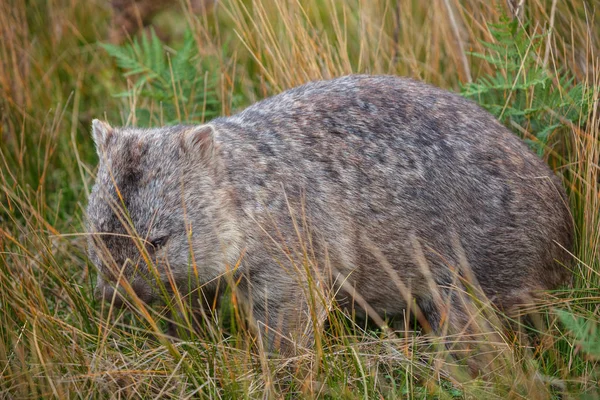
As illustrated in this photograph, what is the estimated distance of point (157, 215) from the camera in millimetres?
3523

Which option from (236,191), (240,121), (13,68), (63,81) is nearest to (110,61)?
(63,81)

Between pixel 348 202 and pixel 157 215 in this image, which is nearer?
pixel 157 215

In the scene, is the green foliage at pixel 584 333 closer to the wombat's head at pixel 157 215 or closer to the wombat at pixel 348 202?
the wombat at pixel 348 202

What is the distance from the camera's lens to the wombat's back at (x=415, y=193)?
3.95 m

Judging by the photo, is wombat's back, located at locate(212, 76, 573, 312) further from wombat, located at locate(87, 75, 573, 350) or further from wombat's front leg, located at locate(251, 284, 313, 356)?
wombat's front leg, located at locate(251, 284, 313, 356)

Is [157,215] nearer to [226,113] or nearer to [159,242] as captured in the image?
[159,242]

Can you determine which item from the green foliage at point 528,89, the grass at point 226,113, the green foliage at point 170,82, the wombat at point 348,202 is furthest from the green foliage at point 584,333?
the green foliage at point 170,82

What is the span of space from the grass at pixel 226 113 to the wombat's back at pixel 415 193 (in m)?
0.28

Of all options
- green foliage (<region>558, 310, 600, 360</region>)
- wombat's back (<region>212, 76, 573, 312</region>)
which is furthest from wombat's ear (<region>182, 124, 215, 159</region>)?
green foliage (<region>558, 310, 600, 360</region>)

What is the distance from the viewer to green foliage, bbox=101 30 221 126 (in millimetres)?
5156

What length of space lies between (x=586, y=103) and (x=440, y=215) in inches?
46.2

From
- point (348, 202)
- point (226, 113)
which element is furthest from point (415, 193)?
point (226, 113)

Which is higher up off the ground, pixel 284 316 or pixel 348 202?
pixel 348 202

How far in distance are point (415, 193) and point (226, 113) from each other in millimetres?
1827
